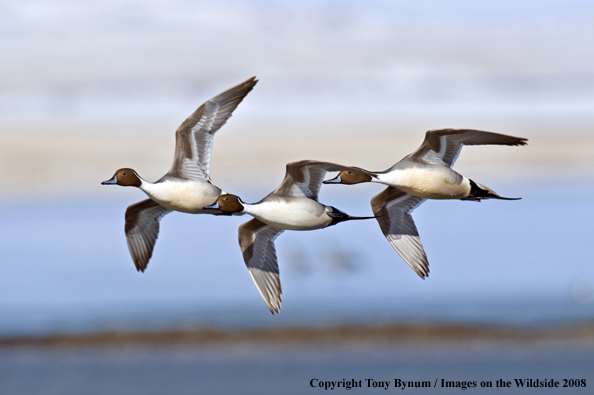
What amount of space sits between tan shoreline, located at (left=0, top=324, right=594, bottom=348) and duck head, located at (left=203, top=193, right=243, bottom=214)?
14683 millimetres

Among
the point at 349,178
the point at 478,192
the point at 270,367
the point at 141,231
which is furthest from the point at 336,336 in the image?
the point at 478,192

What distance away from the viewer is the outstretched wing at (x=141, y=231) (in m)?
8.47

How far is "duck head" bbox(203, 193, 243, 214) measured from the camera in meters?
7.00

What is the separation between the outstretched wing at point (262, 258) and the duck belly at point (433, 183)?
5.58 ft

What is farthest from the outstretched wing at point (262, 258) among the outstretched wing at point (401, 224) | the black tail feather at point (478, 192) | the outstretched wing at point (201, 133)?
the black tail feather at point (478, 192)

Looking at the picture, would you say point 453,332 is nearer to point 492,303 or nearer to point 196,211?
point 492,303

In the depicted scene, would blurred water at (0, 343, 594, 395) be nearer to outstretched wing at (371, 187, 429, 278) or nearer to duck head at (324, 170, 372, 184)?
outstretched wing at (371, 187, 429, 278)

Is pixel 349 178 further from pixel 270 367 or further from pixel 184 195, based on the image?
pixel 270 367

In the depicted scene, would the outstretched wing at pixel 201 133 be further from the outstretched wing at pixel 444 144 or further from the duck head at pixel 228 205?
the outstretched wing at pixel 444 144

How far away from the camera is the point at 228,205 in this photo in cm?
701

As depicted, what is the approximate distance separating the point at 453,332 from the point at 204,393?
677 cm

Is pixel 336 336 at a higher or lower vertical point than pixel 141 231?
lower

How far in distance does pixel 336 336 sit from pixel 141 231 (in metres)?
13.6

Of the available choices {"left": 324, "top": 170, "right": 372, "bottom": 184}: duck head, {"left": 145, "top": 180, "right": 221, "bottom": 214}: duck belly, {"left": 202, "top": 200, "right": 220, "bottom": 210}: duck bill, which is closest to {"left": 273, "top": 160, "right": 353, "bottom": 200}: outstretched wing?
{"left": 324, "top": 170, "right": 372, "bottom": 184}: duck head
